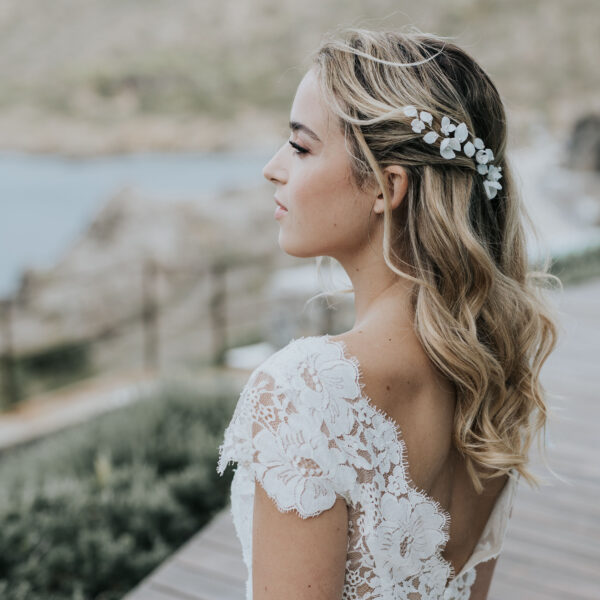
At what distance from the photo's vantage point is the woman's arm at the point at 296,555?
Answer: 1.02 m

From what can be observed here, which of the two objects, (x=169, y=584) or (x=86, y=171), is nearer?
(x=169, y=584)

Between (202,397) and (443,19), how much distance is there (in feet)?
125

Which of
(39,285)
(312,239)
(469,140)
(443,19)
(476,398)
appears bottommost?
(39,285)

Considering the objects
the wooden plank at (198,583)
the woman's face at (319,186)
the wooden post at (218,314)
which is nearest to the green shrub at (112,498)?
the wooden plank at (198,583)

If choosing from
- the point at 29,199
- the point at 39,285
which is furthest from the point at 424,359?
the point at 29,199

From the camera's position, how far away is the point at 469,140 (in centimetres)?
123

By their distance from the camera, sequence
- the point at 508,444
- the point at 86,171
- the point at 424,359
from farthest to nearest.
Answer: the point at 86,171
the point at 508,444
the point at 424,359

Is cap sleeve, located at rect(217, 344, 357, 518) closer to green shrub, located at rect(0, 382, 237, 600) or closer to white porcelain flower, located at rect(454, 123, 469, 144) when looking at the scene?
white porcelain flower, located at rect(454, 123, 469, 144)

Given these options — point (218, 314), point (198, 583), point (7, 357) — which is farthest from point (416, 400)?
point (218, 314)

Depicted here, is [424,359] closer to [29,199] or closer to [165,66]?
[29,199]

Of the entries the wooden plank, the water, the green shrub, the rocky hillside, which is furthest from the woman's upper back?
the rocky hillside

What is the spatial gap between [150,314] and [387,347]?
382 inches

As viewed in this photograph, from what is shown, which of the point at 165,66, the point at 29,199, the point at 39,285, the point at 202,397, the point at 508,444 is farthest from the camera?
the point at 165,66

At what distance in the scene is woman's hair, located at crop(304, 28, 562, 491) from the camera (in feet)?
3.86
